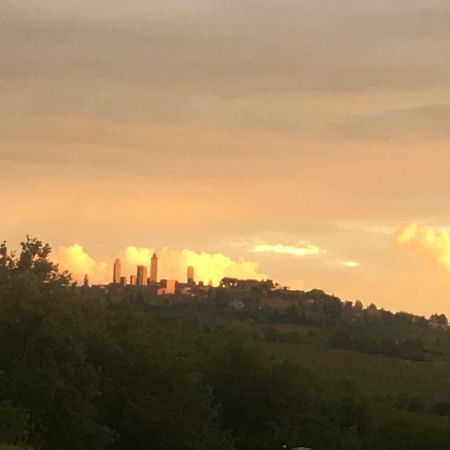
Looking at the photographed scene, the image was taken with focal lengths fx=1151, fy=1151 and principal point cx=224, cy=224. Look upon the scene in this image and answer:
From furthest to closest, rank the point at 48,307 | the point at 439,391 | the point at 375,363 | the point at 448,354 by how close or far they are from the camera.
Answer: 1. the point at 448,354
2. the point at 375,363
3. the point at 439,391
4. the point at 48,307

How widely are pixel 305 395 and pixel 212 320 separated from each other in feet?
307

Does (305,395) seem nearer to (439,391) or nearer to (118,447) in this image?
(118,447)

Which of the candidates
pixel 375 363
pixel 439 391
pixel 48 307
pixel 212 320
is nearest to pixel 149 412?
pixel 48 307

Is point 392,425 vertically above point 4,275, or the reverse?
point 4,275

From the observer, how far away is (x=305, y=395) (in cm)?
5391

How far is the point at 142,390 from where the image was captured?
4550cm

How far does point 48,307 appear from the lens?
3931 cm

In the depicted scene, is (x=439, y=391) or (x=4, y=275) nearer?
(x=4, y=275)

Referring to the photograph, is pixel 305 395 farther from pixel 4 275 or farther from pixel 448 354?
pixel 448 354

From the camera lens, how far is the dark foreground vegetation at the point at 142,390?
126ft

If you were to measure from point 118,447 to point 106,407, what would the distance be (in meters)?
1.62

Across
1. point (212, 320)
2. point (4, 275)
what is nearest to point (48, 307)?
point (4, 275)

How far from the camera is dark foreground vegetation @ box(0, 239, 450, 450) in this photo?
38.4m

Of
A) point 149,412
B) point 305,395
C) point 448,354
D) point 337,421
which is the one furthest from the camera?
point 448,354
